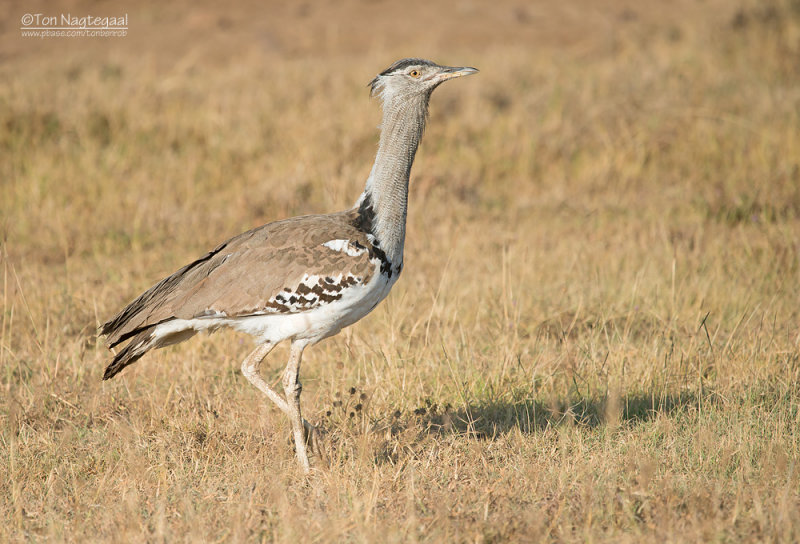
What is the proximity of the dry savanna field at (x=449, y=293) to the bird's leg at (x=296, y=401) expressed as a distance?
0.11 m

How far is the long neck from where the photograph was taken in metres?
3.32

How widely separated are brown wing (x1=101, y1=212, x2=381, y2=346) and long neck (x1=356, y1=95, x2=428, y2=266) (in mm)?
98

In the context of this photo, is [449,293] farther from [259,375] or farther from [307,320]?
[307,320]

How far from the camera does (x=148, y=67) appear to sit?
830 cm

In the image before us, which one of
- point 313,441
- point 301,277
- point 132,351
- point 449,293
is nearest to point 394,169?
point 301,277

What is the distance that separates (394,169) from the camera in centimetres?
338

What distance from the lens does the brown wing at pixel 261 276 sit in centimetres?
313

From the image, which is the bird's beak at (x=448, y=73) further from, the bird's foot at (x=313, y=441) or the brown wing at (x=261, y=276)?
the bird's foot at (x=313, y=441)

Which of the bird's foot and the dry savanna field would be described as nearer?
the dry savanna field

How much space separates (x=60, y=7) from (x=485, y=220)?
794 cm

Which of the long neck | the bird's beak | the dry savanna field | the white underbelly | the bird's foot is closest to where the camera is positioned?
the dry savanna field

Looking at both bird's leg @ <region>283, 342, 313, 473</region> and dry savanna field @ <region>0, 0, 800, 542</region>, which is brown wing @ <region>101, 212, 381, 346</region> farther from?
dry savanna field @ <region>0, 0, 800, 542</region>

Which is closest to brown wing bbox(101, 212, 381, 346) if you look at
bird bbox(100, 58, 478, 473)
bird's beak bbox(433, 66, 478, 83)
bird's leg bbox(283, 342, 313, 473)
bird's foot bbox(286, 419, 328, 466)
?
bird bbox(100, 58, 478, 473)

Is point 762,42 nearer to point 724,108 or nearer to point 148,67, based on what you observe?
point 724,108
